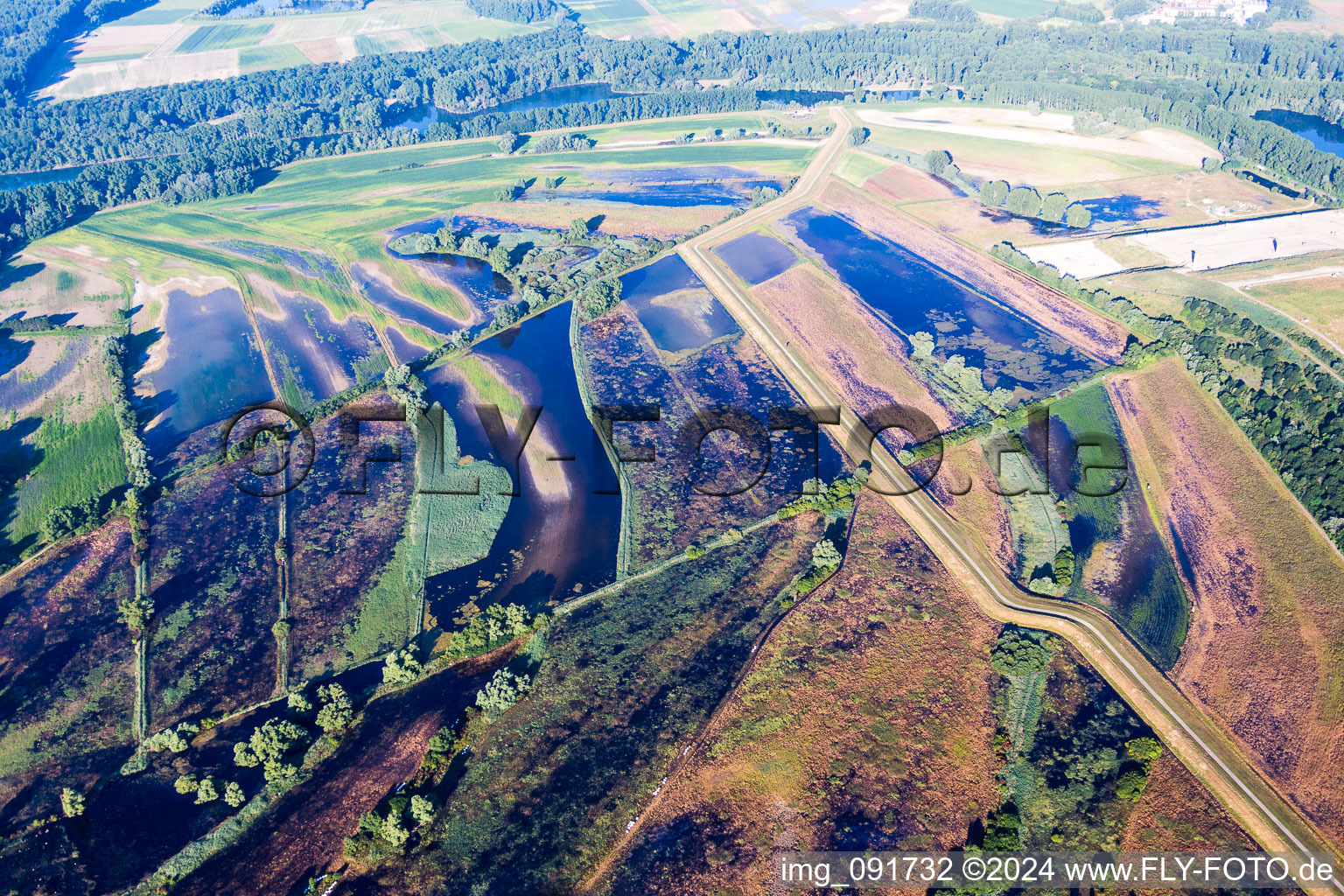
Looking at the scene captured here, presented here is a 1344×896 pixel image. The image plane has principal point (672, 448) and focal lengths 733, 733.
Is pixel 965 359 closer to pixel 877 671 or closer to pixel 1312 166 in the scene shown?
pixel 877 671

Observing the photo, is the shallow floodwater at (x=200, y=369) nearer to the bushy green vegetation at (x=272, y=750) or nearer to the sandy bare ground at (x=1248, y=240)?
the bushy green vegetation at (x=272, y=750)

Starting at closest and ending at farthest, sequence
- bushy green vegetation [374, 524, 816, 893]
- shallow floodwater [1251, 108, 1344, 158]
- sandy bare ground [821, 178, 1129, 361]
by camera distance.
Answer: bushy green vegetation [374, 524, 816, 893], sandy bare ground [821, 178, 1129, 361], shallow floodwater [1251, 108, 1344, 158]

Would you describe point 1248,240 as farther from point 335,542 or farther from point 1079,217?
point 335,542

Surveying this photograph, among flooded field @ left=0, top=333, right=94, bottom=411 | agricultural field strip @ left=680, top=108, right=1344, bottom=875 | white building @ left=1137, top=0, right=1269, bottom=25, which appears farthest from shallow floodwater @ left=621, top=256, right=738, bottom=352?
white building @ left=1137, top=0, right=1269, bottom=25

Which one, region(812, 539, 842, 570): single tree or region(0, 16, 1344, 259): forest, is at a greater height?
region(0, 16, 1344, 259): forest

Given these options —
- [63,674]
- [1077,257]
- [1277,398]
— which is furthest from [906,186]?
[63,674]

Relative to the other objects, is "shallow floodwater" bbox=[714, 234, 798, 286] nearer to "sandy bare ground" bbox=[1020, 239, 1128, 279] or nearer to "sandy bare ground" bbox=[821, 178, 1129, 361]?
A: "sandy bare ground" bbox=[821, 178, 1129, 361]
